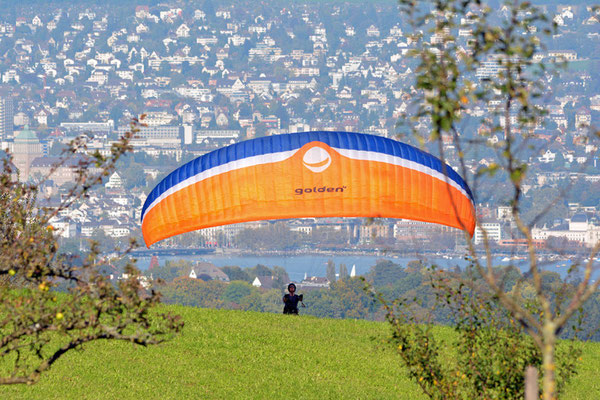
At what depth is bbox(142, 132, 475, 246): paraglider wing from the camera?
65.8ft

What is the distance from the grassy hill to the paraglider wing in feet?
8.22

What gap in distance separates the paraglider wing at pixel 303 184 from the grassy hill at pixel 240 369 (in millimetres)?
2505

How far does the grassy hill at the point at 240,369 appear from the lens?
1402cm

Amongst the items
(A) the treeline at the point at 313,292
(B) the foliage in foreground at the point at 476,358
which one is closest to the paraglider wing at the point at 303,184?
(B) the foliage in foreground at the point at 476,358

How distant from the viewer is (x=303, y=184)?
2058 centimetres

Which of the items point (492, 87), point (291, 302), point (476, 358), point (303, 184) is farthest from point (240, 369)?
point (492, 87)

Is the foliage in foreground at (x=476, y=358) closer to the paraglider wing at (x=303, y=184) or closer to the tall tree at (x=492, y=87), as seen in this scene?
the tall tree at (x=492, y=87)

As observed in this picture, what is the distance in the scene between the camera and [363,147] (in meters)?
20.4

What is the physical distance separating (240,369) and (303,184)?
5850 mm

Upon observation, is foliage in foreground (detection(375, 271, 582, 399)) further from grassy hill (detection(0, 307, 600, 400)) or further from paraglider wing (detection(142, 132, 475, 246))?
paraglider wing (detection(142, 132, 475, 246))

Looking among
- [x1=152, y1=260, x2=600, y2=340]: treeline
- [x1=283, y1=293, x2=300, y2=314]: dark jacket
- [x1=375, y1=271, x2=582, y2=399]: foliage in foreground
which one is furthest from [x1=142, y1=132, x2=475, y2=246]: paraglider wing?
[x1=152, y1=260, x2=600, y2=340]: treeline

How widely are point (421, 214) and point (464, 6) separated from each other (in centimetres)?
1446

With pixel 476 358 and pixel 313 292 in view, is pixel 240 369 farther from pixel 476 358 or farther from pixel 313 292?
pixel 313 292

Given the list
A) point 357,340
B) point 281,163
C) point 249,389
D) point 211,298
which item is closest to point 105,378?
point 249,389
